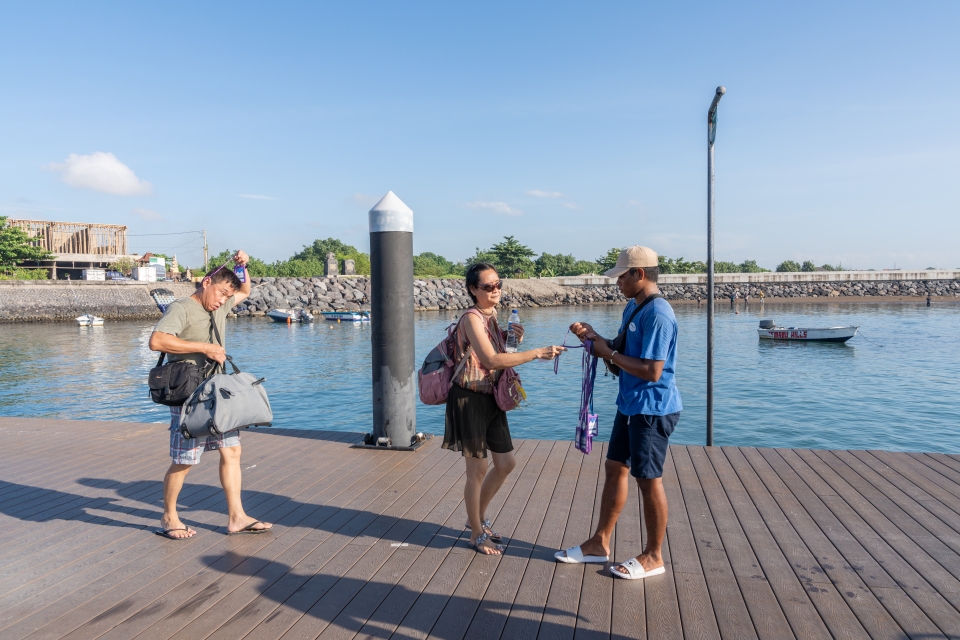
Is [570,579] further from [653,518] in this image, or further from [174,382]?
[174,382]

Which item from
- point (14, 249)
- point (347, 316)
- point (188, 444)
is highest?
point (14, 249)

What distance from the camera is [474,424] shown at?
12.0ft

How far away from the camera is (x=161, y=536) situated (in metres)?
4.14

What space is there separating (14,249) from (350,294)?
2746cm

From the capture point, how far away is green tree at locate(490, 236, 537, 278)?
79750 mm

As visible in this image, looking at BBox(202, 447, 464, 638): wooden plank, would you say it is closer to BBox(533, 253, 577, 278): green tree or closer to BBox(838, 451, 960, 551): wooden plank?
BBox(838, 451, 960, 551): wooden plank

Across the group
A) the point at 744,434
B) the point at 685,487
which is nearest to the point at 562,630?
the point at 685,487

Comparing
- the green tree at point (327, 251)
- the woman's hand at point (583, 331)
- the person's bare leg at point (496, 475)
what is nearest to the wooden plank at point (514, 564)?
the person's bare leg at point (496, 475)

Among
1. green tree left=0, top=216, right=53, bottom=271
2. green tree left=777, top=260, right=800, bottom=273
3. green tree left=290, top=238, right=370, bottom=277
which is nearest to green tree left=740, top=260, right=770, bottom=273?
green tree left=777, top=260, right=800, bottom=273

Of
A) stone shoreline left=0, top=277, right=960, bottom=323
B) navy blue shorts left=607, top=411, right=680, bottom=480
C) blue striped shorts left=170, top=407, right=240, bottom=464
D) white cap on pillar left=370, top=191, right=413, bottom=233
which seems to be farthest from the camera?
stone shoreline left=0, top=277, right=960, bottom=323

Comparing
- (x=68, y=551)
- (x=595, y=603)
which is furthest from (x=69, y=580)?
(x=595, y=603)

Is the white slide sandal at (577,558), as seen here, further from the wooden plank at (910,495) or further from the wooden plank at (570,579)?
the wooden plank at (910,495)

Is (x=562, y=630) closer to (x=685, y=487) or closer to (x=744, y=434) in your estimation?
(x=685, y=487)

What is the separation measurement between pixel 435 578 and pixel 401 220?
11.7ft
